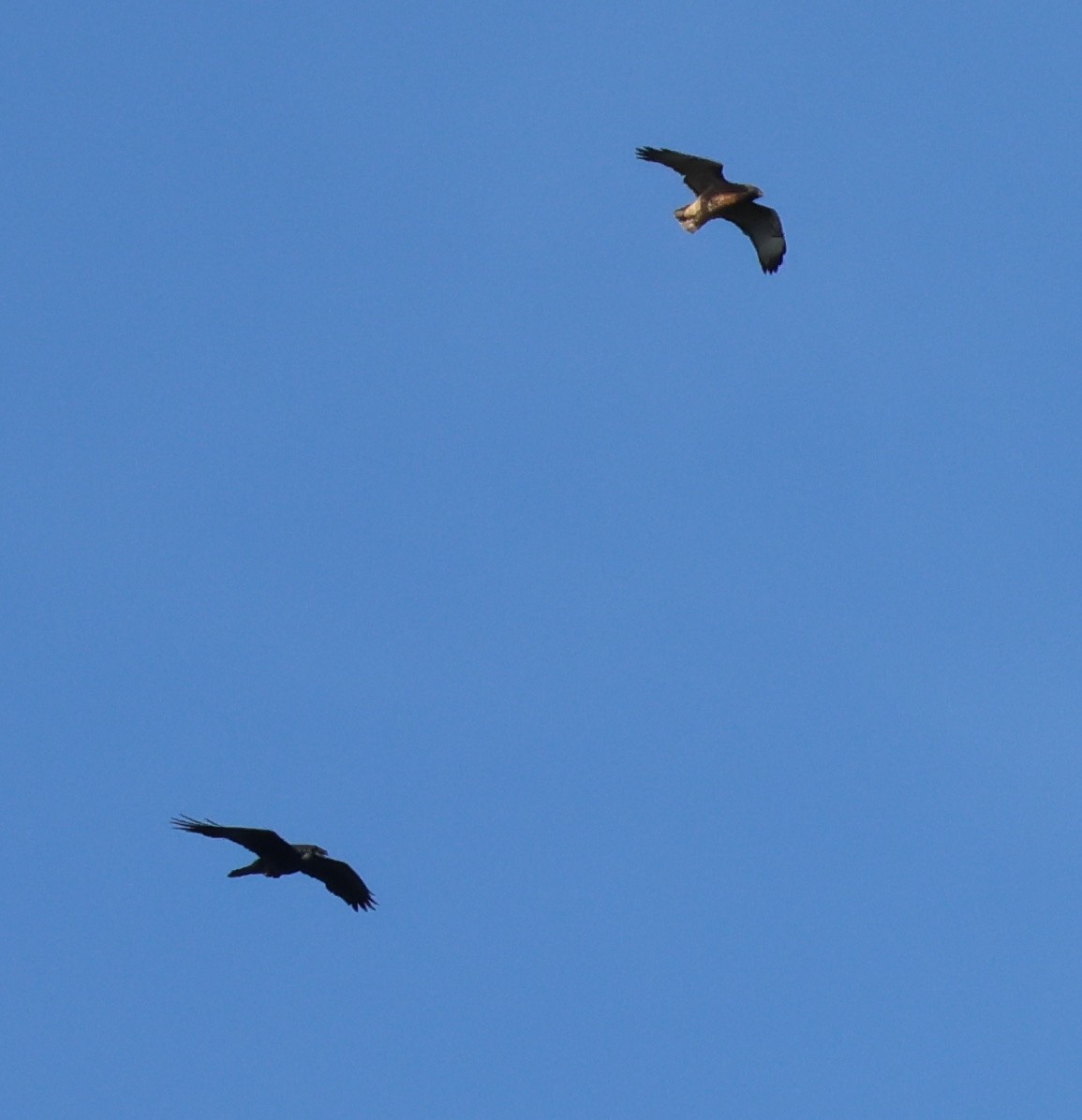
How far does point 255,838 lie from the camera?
30141 mm

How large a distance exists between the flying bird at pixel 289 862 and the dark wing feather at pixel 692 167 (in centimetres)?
1094

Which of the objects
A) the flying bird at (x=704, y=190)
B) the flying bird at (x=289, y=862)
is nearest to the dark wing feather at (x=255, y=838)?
the flying bird at (x=289, y=862)

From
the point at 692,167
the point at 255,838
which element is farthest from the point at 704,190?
the point at 255,838

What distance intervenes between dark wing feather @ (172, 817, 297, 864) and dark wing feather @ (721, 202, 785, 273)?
1101 cm

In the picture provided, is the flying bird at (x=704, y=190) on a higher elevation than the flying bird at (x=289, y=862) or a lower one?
higher

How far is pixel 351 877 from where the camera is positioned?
3203cm

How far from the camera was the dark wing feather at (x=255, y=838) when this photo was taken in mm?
28641

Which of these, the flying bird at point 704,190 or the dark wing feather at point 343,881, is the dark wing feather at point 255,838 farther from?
the flying bird at point 704,190

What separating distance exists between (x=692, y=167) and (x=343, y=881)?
1144cm

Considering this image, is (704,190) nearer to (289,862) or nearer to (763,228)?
(763,228)

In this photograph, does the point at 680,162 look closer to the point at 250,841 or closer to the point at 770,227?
the point at 770,227

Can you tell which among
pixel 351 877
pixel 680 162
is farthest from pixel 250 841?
pixel 680 162

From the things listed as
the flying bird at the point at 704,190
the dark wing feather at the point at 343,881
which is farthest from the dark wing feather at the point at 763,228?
the dark wing feather at the point at 343,881

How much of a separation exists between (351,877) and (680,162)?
11326mm
